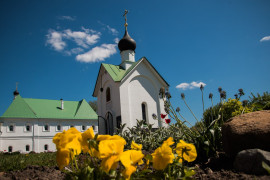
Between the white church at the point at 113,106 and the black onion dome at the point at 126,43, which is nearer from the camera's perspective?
the white church at the point at 113,106

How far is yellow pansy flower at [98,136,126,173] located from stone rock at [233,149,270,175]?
1.95m

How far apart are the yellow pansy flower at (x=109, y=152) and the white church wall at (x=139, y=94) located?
13880 millimetres

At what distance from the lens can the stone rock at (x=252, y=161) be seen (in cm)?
220

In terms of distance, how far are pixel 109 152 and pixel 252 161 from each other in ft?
6.70

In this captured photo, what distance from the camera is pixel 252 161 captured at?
2.29 m

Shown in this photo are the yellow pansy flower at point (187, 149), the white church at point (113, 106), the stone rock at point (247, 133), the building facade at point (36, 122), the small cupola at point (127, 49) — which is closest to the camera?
the yellow pansy flower at point (187, 149)

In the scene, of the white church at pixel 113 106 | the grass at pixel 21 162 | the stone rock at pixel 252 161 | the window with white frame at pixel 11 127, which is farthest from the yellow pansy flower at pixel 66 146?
the window with white frame at pixel 11 127

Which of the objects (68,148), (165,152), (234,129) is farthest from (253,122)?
(68,148)

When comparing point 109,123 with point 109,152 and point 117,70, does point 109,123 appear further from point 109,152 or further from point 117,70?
point 109,152

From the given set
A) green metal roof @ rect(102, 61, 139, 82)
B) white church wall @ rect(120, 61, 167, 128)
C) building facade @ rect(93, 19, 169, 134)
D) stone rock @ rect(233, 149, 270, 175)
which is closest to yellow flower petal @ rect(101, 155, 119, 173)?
stone rock @ rect(233, 149, 270, 175)

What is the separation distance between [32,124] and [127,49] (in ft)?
73.2

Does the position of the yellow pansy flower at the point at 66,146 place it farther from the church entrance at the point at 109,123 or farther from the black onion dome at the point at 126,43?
the black onion dome at the point at 126,43

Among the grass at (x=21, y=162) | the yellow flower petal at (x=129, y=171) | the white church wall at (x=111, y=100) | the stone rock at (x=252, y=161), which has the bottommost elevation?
the grass at (x=21, y=162)

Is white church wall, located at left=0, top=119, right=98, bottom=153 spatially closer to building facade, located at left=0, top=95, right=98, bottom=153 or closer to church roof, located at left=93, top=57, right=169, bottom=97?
building facade, located at left=0, top=95, right=98, bottom=153
